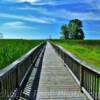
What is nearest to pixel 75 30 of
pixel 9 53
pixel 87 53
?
pixel 87 53

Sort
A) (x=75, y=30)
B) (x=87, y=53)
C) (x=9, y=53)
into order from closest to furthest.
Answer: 1. (x=9, y=53)
2. (x=87, y=53)
3. (x=75, y=30)

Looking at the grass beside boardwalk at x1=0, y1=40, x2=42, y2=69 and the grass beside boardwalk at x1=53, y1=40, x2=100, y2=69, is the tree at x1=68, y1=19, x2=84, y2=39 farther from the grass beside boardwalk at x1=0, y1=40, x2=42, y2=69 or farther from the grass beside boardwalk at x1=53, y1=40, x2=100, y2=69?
the grass beside boardwalk at x1=0, y1=40, x2=42, y2=69

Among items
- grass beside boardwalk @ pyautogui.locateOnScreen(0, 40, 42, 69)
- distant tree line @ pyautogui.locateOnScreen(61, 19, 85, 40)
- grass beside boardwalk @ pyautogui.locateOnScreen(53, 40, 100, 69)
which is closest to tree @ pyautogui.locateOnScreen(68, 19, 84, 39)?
distant tree line @ pyautogui.locateOnScreen(61, 19, 85, 40)

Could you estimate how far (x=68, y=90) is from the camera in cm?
737

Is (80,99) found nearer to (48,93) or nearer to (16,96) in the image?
(48,93)

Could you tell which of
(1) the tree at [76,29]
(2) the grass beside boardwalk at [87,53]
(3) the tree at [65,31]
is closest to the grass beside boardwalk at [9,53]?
(2) the grass beside boardwalk at [87,53]

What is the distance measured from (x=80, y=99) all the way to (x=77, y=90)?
1.10 metres

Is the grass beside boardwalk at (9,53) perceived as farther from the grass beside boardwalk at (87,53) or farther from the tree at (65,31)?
the tree at (65,31)

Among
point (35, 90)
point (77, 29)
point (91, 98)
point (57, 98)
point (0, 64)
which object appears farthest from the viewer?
point (77, 29)

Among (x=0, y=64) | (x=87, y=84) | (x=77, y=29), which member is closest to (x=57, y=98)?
(x=87, y=84)

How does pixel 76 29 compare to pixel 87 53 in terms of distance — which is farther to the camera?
pixel 76 29

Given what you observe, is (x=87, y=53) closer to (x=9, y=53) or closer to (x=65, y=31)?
(x=9, y=53)

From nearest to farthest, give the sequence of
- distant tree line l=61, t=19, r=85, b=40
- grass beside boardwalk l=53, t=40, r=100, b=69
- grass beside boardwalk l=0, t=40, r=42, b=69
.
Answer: grass beside boardwalk l=0, t=40, r=42, b=69 → grass beside boardwalk l=53, t=40, r=100, b=69 → distant tree line l=61, t=19, r=85, b=40

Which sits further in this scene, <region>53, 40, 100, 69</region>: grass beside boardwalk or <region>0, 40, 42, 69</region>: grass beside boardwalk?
<region>53, 40, 100, 69</region>: grass beside boardwalk
